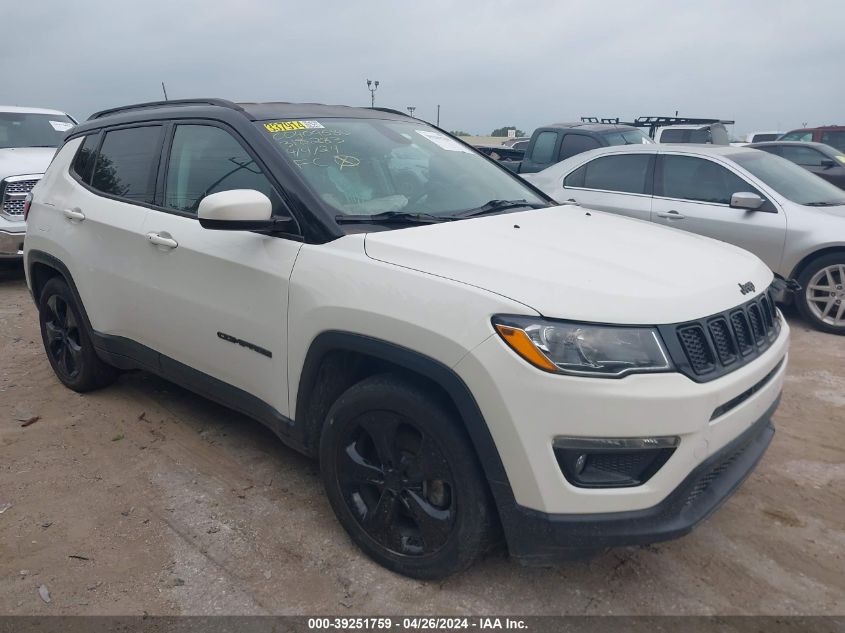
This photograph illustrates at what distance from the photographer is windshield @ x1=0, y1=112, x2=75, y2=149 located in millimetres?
9305

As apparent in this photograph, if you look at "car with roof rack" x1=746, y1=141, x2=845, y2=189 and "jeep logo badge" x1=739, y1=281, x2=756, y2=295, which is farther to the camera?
"car with roof rack" x1=746, y1=141, x2=845, y2=189

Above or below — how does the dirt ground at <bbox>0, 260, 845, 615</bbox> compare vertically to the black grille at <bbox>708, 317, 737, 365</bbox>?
below

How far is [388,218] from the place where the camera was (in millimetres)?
2822

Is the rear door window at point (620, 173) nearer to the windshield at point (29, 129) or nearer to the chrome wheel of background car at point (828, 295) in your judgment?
the chrome wheel of background car at point (828, 295)

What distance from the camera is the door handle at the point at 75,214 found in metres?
3.97

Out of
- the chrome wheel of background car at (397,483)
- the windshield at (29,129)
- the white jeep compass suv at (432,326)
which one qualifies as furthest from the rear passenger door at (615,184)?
the windshield at (29,129)

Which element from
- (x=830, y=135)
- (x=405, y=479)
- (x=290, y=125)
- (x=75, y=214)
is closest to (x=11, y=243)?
(x=75, y=214)

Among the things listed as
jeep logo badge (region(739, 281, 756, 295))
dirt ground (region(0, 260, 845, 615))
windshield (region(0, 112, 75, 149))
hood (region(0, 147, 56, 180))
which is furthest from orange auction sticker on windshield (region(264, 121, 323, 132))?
windshield (region(0, 112, 75, 149))

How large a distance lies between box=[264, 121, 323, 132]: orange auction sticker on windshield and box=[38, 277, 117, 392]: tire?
1848 mm

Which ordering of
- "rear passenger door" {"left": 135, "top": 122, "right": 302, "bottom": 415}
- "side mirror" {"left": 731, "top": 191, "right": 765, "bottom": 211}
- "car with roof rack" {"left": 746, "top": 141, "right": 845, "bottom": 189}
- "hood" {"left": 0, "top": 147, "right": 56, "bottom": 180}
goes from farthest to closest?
"car with roof rack" {"left": 746, "top": 141, "right": 845, "bottom": 189} < "hood" {"left": 0, "top": 147, "right": 56, "bottom": 180} < "side mirror" {"left": 731, "top": 191, "right": 765, "bottom": 211} < "rear passenger door" {"left": 135, "top": 122, "right": 302, "bottom": 415}

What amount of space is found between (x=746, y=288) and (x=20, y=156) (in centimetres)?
890

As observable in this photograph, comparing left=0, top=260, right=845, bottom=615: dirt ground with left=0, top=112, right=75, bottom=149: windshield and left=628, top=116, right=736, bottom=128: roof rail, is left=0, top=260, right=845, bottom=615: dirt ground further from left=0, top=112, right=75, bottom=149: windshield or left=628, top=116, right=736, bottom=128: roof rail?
left=628, top=116, right=736, bottom=128: roof rail

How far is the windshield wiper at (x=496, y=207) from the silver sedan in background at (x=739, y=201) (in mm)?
3356

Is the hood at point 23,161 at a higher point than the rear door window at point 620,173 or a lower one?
lower
